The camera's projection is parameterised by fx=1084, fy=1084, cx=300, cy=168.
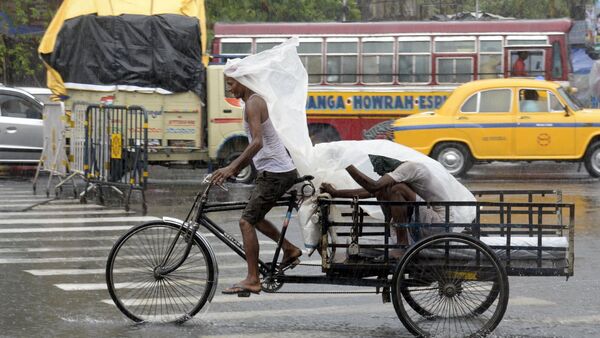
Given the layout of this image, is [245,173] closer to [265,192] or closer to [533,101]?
[533,101]

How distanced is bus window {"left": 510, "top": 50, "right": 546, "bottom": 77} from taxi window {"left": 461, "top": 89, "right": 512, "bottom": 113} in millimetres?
4289

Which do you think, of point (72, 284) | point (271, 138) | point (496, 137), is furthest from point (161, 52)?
point (271, 138)

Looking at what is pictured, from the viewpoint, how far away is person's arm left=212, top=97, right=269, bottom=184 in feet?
23.6

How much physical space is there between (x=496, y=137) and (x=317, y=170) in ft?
43.6

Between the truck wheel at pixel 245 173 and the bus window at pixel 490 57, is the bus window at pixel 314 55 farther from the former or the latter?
the truck wheel at pixel 245 173

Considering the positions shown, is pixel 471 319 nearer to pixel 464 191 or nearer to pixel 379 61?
pixel 464 191

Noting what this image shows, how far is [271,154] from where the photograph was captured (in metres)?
7.36

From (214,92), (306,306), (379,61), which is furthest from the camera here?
(379,61)

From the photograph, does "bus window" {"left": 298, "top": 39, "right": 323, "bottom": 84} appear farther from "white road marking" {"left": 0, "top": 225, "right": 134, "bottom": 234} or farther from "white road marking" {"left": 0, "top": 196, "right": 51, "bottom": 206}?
"white road marking" {"left": 0, "top": 225, "right": 134, "bottom": 234}

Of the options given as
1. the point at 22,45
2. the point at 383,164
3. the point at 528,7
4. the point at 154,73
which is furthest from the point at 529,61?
the point at 383,164

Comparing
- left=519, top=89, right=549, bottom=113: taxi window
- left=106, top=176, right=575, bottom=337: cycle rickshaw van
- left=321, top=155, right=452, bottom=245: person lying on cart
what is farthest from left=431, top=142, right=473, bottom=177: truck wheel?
left=321, top=155, right=452, bottom=245: person lying on cart

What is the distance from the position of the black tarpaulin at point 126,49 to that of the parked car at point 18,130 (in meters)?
1.36

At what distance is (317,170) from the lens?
739 centimetres

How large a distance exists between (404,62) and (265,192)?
57.9 feet
